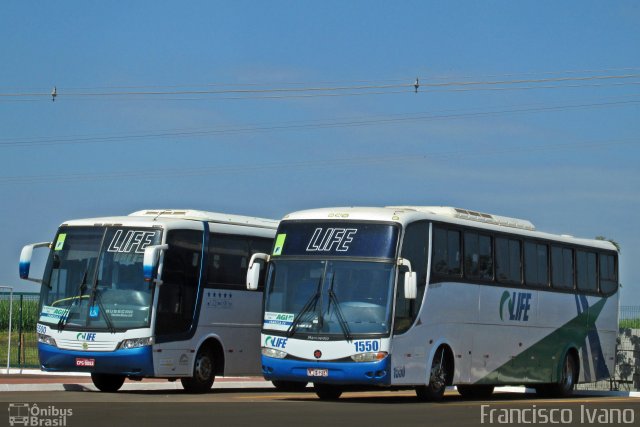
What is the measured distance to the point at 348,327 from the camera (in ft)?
76.6

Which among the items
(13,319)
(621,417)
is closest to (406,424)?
(621,417)

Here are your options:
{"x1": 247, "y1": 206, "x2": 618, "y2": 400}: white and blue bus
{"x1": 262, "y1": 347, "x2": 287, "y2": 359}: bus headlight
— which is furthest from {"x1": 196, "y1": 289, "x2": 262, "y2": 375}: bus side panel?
{"x1": 262, "y1": 347, "x2": 287, "y2": 359}: bus headlight

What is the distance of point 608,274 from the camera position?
33094 millimetres

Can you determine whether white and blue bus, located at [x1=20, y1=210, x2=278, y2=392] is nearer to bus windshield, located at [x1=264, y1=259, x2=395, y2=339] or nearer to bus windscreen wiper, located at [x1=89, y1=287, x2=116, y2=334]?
bus windscreen wiper, located at [x1=89, y1=287, x2=116, y2=334]

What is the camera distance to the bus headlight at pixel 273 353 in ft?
78.1

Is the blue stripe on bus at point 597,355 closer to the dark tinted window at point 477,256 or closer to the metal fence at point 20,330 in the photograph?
the dark tinted window at point 477,256

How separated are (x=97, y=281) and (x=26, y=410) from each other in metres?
7.52

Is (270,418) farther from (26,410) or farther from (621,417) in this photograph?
(621,417)

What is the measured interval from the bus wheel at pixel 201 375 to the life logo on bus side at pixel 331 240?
4.39 m

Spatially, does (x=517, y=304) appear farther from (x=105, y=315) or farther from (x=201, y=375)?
(x=105, y=315)

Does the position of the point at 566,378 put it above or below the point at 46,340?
below

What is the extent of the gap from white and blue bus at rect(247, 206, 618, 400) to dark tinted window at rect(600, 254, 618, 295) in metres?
3.53

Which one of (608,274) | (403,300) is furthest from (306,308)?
(608,274)

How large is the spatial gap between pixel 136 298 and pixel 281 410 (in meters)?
6.54
